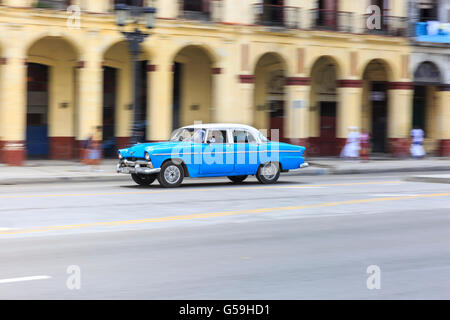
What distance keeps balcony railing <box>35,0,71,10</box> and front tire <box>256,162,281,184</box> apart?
11.2 metres

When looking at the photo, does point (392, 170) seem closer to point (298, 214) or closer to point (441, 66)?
point (441, 66)

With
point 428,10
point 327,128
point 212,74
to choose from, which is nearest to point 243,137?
point 212,74

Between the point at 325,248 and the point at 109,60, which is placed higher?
the point at 109,60

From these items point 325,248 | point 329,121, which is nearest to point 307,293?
point 325,248

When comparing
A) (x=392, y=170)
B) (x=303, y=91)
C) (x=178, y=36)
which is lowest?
(x=392, y=170)

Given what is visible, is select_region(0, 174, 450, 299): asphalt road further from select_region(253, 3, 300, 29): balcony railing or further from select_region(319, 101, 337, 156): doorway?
select_region(319, 101, 337, 156): doorway

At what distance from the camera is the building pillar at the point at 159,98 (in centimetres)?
2900

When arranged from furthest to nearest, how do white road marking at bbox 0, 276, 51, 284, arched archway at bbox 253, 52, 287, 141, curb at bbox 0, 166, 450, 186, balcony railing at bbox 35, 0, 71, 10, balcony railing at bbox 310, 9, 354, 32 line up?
arched archway at bbox 253, 52, 287, 141 < balcony railing at bbox 310, 9, 354, 32 < balcony railing at bbox 35, 0, 71, 10 < curb at bbox 0, 166, 450, 186 < white road marking at bbox 0, 276, 51, 284

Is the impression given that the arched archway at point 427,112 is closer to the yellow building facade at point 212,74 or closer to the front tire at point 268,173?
→ the yellow building facade at point 212,74

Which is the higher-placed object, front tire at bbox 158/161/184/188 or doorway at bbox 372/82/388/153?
doorway at bbox 372/82/388/153

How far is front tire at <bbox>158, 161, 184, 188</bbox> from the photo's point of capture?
18.4 m

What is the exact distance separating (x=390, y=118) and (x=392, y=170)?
23.5ft

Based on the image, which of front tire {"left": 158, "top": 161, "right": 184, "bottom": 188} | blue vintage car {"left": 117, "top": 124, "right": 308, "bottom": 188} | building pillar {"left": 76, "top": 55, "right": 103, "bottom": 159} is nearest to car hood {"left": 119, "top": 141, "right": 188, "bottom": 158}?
blue vintage car {"left": 117, "top": 124, "right": 308, "bottom": 188}

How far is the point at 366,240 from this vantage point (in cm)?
1012
